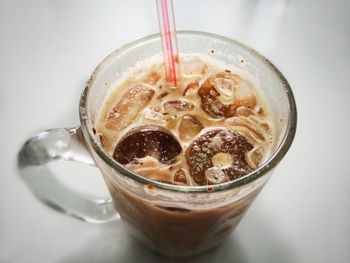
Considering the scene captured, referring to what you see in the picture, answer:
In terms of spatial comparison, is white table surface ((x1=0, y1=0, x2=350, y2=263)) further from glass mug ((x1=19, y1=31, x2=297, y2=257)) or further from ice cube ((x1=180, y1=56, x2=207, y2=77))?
ice cube ((x1=180, y1=56, x2=207, y2=77))

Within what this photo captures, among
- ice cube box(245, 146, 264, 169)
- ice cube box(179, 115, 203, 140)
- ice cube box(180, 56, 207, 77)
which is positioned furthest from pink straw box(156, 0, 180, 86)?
ice cube box(245, 146, 264, 169)

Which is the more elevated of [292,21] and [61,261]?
[292,21]

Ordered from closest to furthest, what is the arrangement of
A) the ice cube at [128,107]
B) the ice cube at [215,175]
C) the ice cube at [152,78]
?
1. the ice cube at [215,175]
2. the ice cube at [128,107]
3. the ice cube at [152,78]

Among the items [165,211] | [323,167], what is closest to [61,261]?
[165,211]

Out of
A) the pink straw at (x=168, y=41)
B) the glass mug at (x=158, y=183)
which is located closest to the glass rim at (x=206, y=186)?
the glass mug at (x=158, y=183)

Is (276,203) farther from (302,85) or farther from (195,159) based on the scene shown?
(302,85)

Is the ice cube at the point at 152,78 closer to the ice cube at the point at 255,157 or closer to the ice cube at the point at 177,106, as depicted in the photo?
the ice cube at the point at 177,106
